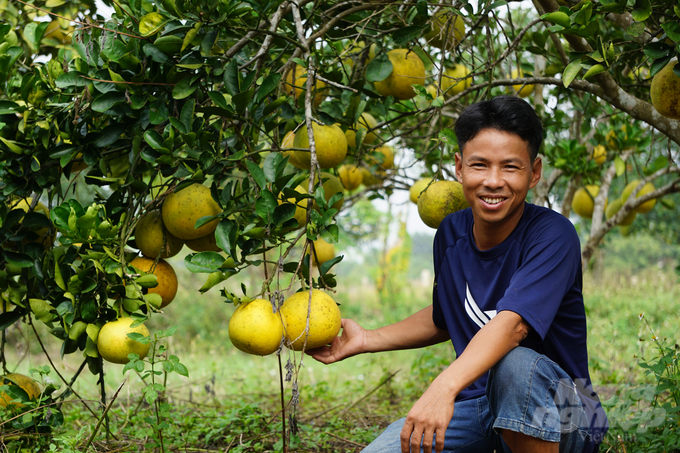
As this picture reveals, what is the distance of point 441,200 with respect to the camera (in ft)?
6.33

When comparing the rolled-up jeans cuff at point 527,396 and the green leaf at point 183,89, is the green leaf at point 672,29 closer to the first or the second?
the rolled-up jeans cuff at point 527,396

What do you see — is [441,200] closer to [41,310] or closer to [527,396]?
[527,396]

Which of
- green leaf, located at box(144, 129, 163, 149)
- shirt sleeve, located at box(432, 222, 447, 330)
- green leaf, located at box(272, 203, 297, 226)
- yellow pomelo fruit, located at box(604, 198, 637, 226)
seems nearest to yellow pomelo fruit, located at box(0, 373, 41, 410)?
Answer: green leaf, located at box(144, 129, 163, 149)

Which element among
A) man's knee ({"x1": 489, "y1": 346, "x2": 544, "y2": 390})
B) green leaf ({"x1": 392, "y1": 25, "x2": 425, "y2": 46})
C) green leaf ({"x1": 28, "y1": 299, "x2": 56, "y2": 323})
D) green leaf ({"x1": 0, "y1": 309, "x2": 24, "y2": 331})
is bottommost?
man's knee ({"x1": 489, "y1": 346, "x2": 544, "y2": 390})

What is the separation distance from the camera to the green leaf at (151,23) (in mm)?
1462

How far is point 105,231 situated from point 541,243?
119 centimetres

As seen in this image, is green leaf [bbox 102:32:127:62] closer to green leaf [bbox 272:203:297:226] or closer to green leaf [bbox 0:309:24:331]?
green leaf [bbox 272:203:297:226]

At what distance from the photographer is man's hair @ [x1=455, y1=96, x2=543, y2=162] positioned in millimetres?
1523

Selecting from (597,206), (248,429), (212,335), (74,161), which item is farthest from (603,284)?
(74,161)

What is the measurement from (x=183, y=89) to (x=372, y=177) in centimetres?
144

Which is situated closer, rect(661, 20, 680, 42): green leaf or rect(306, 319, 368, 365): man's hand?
rect(661, 20, 680, 42): green leaf

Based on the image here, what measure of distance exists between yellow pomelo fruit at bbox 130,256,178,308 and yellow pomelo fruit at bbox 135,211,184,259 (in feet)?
0.10

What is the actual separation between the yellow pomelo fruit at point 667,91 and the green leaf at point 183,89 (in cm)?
134

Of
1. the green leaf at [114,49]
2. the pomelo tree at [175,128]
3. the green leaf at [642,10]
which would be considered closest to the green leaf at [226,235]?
the pomelo tree at [175,128]
